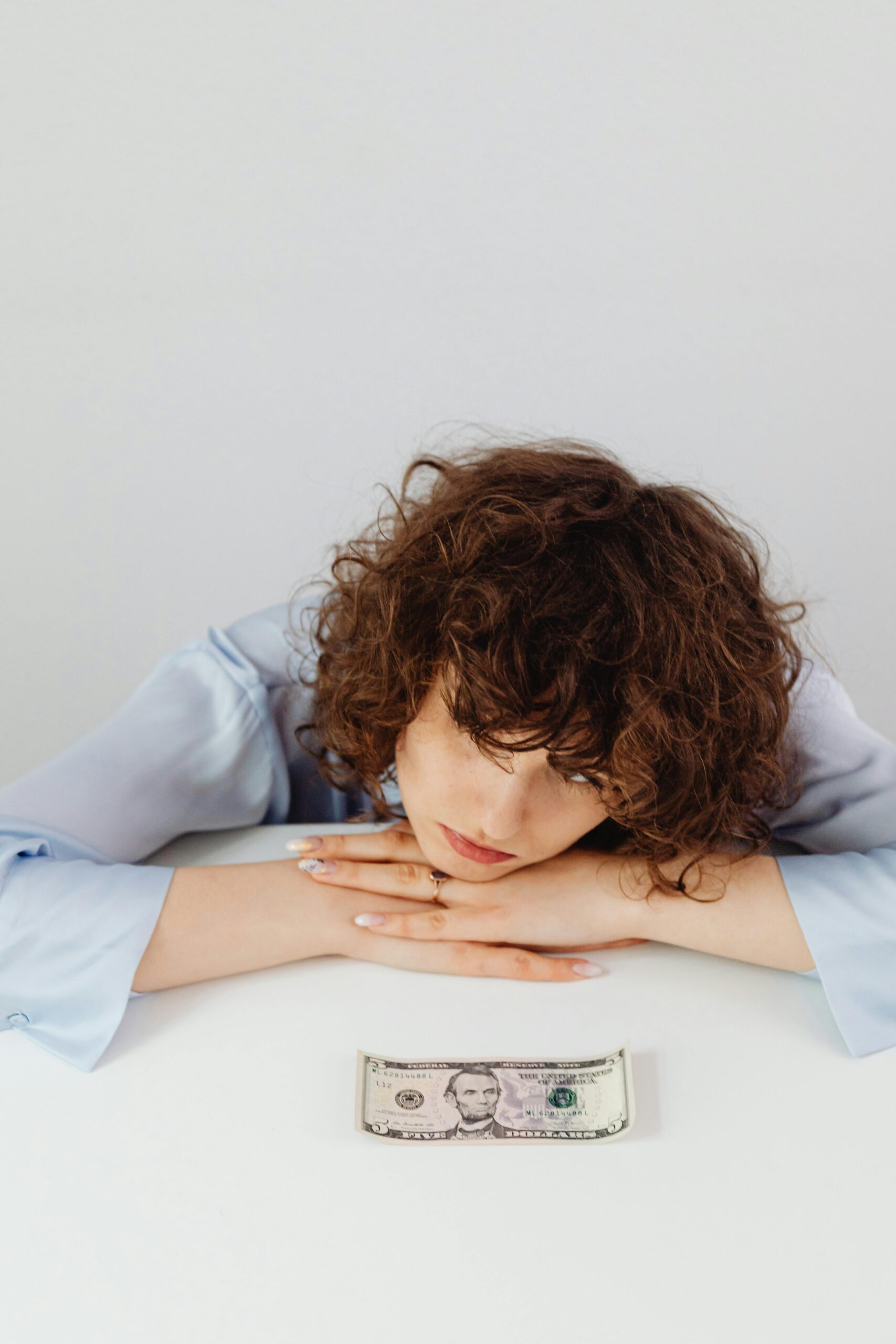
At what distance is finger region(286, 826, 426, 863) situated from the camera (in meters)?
1.41

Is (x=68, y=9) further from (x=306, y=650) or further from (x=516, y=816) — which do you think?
(x=516, y=816)

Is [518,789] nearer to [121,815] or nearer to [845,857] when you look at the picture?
[845,857]

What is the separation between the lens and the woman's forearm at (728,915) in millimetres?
1318

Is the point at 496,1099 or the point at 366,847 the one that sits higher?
the point at 366,847

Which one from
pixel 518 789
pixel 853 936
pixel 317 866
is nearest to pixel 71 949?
pixel 317 866

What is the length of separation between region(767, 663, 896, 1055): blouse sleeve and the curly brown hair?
→ 112mm

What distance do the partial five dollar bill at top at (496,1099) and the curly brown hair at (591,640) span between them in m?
0.26

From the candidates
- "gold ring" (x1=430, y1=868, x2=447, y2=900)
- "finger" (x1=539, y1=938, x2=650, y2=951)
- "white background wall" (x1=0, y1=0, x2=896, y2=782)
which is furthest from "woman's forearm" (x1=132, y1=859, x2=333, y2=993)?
"white background wall" (x1=0, y1=0, x2=896, y2=782)

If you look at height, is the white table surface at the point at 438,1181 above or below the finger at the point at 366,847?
below

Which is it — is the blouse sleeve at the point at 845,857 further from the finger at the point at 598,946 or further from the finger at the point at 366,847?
the finger at the point at 366,847

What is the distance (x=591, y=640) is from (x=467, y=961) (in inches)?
17.9

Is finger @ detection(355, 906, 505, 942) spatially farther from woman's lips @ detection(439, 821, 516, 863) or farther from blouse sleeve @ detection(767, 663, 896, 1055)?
blouse sleeve @ detection(767, 663, 896, 1055)

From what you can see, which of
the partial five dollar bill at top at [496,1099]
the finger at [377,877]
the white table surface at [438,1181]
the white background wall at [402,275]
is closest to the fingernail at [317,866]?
the finger at [377,877]

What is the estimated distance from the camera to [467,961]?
4.40 feet
